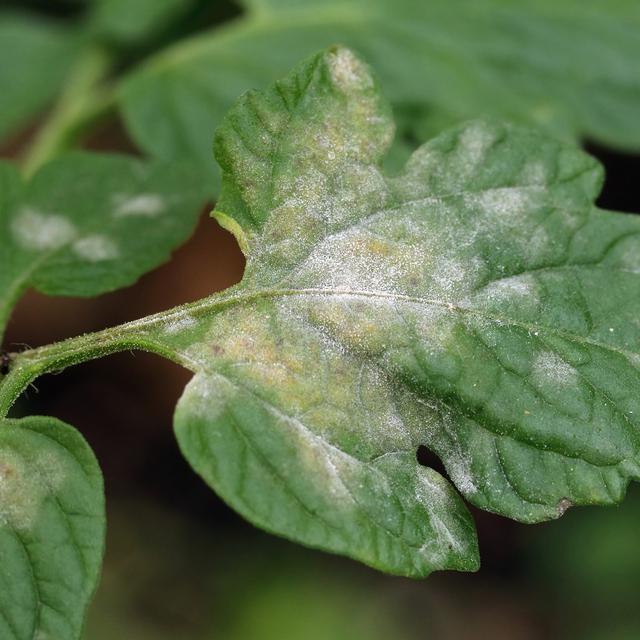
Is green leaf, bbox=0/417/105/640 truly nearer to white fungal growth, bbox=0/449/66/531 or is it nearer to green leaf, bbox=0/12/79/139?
white fungal growth, bbox=0/449/66/531

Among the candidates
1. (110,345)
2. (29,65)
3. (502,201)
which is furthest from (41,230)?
(29,65)

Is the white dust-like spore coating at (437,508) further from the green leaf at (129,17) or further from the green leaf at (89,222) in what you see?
the green leaf at (129,17)

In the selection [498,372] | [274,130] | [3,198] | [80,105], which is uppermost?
[274,130]

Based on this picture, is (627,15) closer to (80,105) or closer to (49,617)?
(80,105)

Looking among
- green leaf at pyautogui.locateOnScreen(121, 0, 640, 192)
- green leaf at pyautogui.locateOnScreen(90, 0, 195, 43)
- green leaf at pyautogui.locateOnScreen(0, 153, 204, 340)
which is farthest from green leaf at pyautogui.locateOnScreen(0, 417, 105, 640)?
green leaf at pyautogui.locateOnScreen(90, 0, 195, 43)

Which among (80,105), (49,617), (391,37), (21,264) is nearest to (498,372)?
(49,617)

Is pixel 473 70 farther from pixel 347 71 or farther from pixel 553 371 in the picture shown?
pixel 553 371
